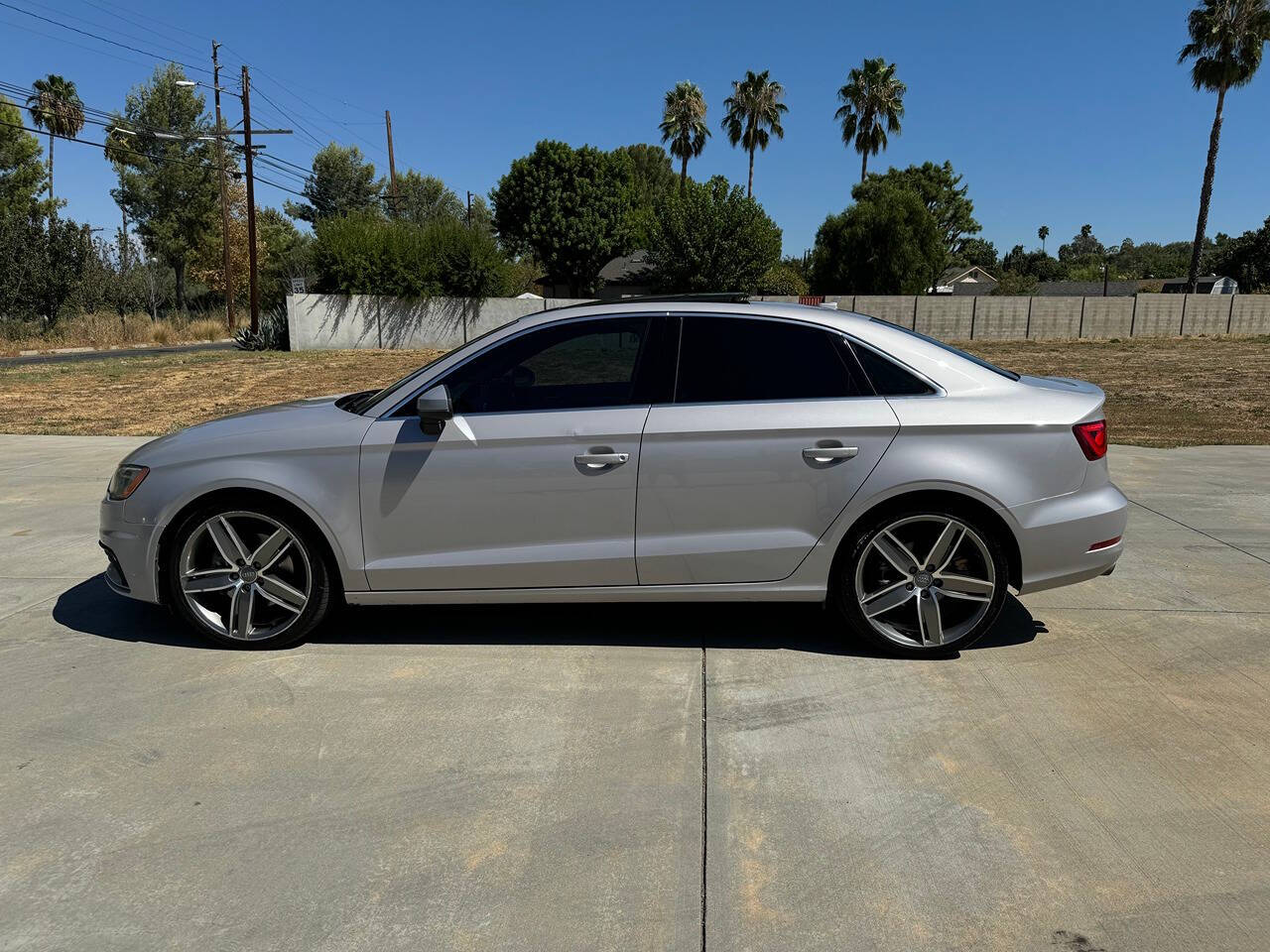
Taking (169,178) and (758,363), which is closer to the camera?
(758,363)

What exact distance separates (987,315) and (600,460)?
40471 millimetres

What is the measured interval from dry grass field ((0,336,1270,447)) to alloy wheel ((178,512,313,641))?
8.80 m

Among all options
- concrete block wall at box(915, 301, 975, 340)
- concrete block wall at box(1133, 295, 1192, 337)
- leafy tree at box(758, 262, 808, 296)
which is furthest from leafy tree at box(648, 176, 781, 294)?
concrete block wall at box(1133, 295, 1192, 337)

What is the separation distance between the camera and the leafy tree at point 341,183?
6894cm

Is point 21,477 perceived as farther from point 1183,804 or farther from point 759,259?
point 759,259

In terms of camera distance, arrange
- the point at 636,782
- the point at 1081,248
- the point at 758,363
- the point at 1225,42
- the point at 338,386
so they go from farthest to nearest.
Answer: the point at 1081,248, the point at 1225,42, the point at 338,386, the point at 758,363, the point at 636,782

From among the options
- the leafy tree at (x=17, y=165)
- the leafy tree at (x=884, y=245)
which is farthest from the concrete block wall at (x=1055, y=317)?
the leafy tree at (x=17, y=165)

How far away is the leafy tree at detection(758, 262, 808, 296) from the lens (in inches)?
1736

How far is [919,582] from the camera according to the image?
4.30 meters

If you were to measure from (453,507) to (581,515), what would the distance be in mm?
597

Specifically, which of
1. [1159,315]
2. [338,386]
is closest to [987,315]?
[1159,315]

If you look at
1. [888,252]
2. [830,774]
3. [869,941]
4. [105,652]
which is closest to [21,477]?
[105,652]

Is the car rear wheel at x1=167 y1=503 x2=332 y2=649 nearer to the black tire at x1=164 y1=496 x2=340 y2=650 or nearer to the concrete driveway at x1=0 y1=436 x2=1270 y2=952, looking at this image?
the black tire at x1=164 y1=496 x2=340 y2=650

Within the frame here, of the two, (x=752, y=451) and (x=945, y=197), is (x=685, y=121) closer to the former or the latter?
(x=945, y=197)
